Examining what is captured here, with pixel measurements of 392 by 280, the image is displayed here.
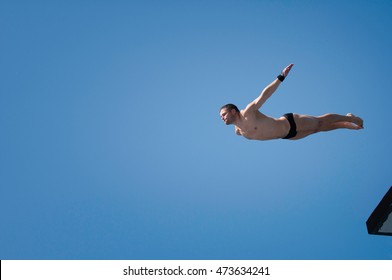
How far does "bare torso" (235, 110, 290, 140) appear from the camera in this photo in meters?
9.55

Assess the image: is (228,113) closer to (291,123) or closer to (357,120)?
(291,123)

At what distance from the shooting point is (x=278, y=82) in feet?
29.5

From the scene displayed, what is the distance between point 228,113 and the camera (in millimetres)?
9414

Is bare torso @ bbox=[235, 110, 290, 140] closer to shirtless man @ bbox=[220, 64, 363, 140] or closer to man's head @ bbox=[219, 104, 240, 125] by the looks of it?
shirtless man @ bbox=[220, 64, 363, 140]

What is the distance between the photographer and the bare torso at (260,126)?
955cm

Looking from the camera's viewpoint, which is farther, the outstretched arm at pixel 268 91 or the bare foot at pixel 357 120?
the bare foot at pixel 357 120

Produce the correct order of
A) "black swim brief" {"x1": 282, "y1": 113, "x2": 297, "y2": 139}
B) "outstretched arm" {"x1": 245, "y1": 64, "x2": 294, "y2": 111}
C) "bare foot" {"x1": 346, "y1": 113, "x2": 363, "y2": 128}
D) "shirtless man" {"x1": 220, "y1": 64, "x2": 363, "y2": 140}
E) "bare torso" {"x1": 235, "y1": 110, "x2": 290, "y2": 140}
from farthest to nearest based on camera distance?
"bare foot" {"x1": 346, "y1": 113, "x2": 363, "y2": 128}
"black swim brief" {"x1": 282, "y1": 113, "x2": 297, "y2": 139}
"bare torso" {"x1": 235, "y1": 110, "x2": 290, "y2": 140}
"shirtless man" {"x1": 220, "y1": 64, "x2": 363, "y2": 140}
"outstretched arm" {"x1": 245, "y1": 64, "x2": 294, "y2": 111}

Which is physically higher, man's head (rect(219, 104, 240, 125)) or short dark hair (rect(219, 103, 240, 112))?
short dark hair (rect(219, 103, 240, 112))

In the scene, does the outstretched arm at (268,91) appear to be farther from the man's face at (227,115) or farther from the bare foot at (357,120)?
the bare foot at (357,120)

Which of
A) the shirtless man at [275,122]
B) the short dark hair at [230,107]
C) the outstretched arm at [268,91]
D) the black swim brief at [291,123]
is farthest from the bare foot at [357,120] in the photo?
the short dark hair at [230,107]

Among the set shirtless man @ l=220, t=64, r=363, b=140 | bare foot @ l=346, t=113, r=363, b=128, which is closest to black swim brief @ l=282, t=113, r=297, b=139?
shirtless man @ l=220, t=64, r=363, b=140
